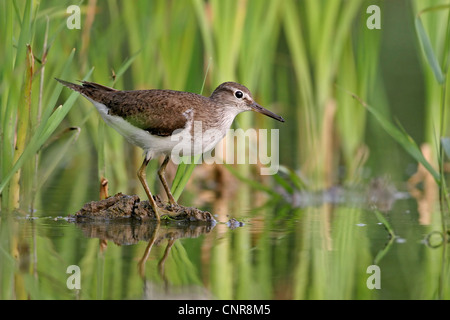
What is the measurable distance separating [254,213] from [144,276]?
3.16 m

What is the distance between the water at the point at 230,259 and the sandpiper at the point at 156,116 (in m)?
0.78

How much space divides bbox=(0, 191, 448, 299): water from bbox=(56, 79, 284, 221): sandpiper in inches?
30.6

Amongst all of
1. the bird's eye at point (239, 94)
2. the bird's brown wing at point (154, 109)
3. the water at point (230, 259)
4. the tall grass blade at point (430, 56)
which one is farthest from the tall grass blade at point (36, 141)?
the tall grass blade at point (430, 56)

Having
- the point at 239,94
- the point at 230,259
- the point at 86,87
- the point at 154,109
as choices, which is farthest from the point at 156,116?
the point at 230,259

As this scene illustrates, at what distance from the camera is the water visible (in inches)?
193

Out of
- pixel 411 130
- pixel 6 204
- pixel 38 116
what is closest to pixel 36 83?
pixel 38 116

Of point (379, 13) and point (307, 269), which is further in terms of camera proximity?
point (379, 13)

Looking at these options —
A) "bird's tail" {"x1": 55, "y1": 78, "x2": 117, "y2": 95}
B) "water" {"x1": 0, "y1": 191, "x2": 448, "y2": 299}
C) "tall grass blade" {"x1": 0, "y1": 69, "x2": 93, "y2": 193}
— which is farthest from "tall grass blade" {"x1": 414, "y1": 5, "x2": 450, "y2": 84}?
"tall grass blade" {"x1": 0, "y1": 69, "x2": 93, "y2": 193}

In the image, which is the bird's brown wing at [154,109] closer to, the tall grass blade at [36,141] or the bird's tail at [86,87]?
the bird's tail at [86,87]

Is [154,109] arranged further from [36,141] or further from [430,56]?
[430,56]

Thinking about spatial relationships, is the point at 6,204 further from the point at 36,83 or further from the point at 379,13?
the point at 379,13

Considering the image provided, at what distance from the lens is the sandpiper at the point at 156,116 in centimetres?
729

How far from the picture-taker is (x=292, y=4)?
1005cm

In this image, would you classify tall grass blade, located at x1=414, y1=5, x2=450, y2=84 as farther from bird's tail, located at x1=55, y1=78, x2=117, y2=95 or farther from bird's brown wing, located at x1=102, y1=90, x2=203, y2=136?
bird's tail, located at x1=55, y1=78, x2=117, y2=95
